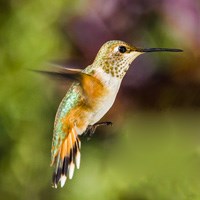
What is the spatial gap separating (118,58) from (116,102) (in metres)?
0.38

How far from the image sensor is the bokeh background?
76cm

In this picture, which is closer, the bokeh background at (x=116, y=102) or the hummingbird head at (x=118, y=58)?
the hummingbird head at (x=118, y=58)

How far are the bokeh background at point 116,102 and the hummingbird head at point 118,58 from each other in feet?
0.35

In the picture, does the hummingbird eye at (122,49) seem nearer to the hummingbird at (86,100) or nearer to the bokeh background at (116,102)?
the hummingbird at (86,100)

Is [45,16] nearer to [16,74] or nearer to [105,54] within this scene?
[16,74]

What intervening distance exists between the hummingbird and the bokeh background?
7cm

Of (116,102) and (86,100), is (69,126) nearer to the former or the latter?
(86,100)

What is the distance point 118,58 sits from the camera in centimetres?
44

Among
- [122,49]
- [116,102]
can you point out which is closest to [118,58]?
[122,49]

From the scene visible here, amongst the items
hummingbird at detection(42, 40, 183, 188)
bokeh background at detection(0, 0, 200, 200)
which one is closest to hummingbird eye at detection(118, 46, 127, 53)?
hummingbird at detection(42, 40, 183, 188)

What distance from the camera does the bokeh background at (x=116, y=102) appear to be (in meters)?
0.76

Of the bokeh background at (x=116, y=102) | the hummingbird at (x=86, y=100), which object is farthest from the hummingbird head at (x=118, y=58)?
the bokeh background at (x=116, y=102)

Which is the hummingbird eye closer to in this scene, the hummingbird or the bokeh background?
the hummingbird

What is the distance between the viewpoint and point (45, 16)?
110 cm
